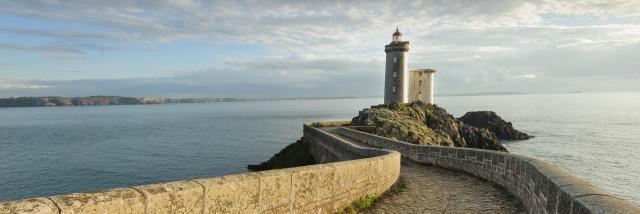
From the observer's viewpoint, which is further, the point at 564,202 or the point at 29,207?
the point at 564,202

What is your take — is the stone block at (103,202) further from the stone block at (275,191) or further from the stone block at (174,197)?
the stone block at (275,191)

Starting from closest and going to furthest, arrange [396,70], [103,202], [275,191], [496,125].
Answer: [103,202], [275,191], [396,70], [496,125]

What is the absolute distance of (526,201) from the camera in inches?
338

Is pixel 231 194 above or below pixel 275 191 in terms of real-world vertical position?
above

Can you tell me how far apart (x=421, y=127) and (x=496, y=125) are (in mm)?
33620

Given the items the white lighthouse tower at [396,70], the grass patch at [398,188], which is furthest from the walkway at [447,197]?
the white lighthouse tower at [396,70]

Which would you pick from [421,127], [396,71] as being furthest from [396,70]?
[421,127]

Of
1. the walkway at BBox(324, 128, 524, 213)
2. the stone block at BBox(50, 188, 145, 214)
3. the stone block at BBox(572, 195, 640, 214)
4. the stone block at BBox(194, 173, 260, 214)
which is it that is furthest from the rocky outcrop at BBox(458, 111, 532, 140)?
the stone block at BBox(50, 188, 145, 214)

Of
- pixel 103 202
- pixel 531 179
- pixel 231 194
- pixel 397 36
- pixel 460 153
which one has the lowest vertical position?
pixel 460 153

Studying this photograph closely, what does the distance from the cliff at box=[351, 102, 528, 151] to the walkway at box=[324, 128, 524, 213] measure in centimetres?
1848

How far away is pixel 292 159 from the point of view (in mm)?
34625

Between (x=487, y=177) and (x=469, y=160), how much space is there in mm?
1243

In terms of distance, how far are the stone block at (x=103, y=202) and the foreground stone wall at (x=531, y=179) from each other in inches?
216

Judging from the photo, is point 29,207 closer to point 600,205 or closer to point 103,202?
point 103,202
